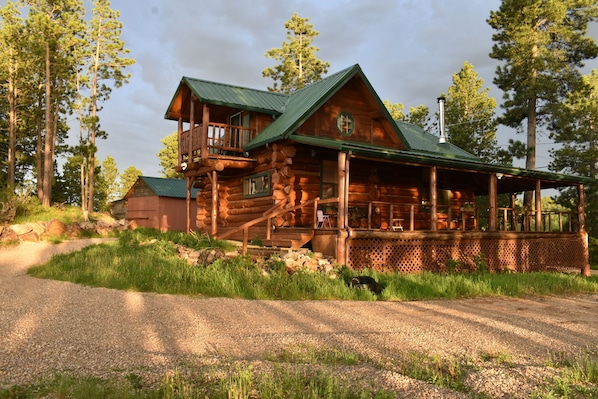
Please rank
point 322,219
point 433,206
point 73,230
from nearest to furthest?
point 433,206 < point 322,219 < point 73,230

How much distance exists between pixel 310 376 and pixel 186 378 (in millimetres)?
1189

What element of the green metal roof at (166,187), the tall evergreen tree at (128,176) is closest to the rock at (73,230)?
the green metal roof at (166,187)

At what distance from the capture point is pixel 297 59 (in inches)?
1767

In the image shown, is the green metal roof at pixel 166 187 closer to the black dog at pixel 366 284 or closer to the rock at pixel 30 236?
the rock at pixel 30 236

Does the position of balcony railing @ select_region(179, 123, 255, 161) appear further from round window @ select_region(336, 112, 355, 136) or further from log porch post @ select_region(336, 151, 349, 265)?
log porch post @ select_region(336, 151, 349, 265)

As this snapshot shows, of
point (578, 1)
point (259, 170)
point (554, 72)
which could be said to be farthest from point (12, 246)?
point (578, 1)

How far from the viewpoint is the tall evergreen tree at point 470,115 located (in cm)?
3412

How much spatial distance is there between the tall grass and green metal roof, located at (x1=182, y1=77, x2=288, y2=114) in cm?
698

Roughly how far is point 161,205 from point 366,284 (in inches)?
982

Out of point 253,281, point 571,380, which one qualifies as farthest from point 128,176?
point 571,380

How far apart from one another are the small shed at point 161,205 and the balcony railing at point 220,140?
1215 cm

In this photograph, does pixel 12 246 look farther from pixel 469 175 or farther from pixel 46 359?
pixel 469 175

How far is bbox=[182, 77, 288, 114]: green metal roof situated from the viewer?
63.1 feet

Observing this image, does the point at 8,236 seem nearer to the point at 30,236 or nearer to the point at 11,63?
the point at 30,236
